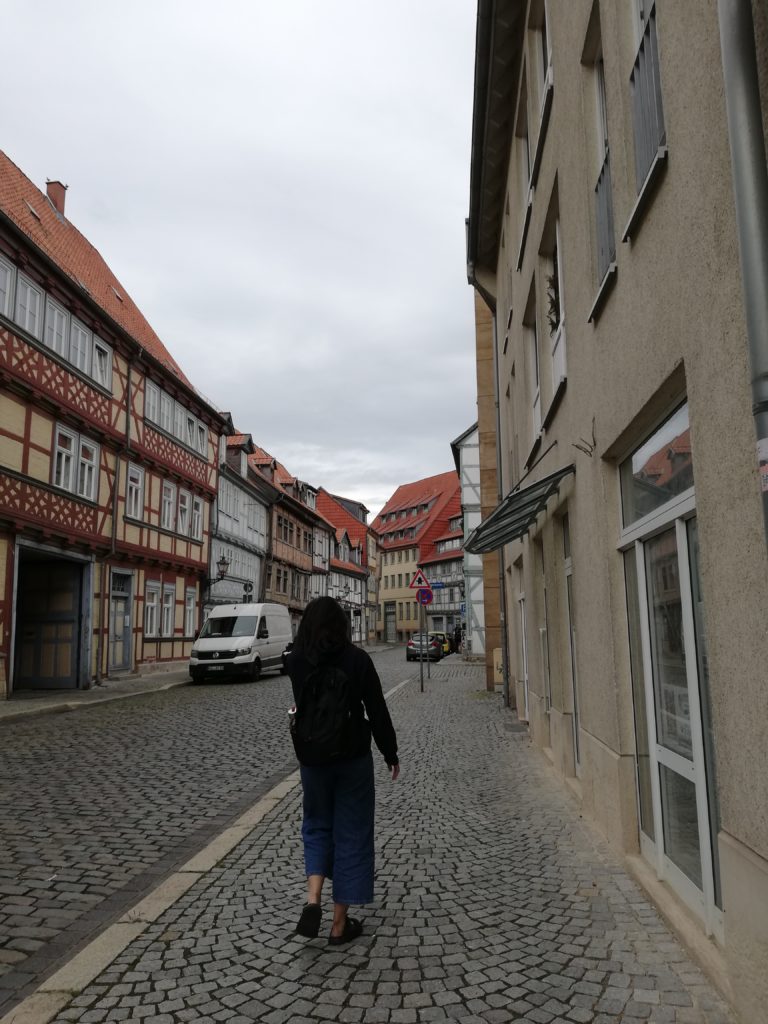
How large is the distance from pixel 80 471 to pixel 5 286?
5015mm

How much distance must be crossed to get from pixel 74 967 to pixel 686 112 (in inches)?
172

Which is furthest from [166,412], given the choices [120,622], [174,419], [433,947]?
[433,947]

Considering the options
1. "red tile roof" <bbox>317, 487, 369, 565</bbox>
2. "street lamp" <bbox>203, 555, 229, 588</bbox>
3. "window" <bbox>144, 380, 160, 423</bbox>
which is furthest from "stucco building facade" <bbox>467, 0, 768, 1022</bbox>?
"red tile roof" <bbox>317, 487, 369, 565</bbox>

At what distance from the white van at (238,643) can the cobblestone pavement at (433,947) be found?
605 inches

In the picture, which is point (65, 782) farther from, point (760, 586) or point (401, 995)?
point (760, 586)

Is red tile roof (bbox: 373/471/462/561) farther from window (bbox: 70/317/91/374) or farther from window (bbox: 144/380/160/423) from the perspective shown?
window (bbox: 70/317/91/374)

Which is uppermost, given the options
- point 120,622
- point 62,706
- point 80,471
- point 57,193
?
point 57,193

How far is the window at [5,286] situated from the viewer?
16.6 m

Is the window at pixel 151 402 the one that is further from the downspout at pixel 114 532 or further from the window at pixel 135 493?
the window at pixel 135 493

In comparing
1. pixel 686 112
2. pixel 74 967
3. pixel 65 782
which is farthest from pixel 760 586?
pixel 65 782

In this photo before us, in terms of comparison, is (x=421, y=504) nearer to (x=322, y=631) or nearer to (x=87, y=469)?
(x=87, y=469)

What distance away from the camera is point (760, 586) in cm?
269

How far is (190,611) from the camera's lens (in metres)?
28.0

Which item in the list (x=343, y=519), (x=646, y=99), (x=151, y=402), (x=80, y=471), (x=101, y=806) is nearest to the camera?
(x=646, y=99)
